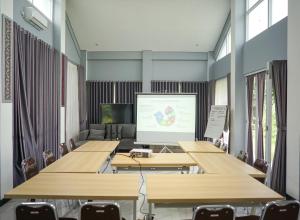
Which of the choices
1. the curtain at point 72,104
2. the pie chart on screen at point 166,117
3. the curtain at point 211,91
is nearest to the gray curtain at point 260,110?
the pie chart on screen at point 166,117

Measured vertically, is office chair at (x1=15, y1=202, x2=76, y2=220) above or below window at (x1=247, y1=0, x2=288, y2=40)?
below

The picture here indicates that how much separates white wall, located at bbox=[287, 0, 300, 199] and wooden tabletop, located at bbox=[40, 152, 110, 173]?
106 inches

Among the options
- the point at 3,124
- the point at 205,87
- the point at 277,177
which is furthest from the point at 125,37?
the point at 277,177

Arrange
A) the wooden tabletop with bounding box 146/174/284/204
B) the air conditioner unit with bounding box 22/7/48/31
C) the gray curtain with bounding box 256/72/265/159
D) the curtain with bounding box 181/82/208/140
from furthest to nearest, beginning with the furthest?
the curtain with bounding box 181/82/208/140, the gray curtain with bounding box 256/72/265/159, the air conditioner unit with bounding box 22/7/48/31, the wooden tabletop with bounding box 146/174/284/204

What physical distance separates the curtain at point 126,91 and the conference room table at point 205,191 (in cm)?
674

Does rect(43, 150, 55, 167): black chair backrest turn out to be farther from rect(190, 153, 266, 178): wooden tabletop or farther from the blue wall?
the blue wall

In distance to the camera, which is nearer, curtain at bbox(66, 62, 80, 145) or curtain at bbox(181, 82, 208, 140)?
curtain at bbox(66, 62, 80, 145)

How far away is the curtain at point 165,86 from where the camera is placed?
9406 millimetres

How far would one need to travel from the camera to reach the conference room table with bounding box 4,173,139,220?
2193mm

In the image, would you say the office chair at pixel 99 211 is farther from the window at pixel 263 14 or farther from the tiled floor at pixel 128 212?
the window at pixel 263 14

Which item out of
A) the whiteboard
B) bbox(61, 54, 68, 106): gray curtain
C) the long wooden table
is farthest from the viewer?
bbox(61, 54, 68, 106): gray curtain

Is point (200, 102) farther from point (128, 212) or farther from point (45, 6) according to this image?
point (128, 212)

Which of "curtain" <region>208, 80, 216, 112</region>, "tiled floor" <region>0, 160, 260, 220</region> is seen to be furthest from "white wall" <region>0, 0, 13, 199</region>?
"curtain" <region>208, 80, 216, 112</region>

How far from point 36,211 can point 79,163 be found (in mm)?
1334
